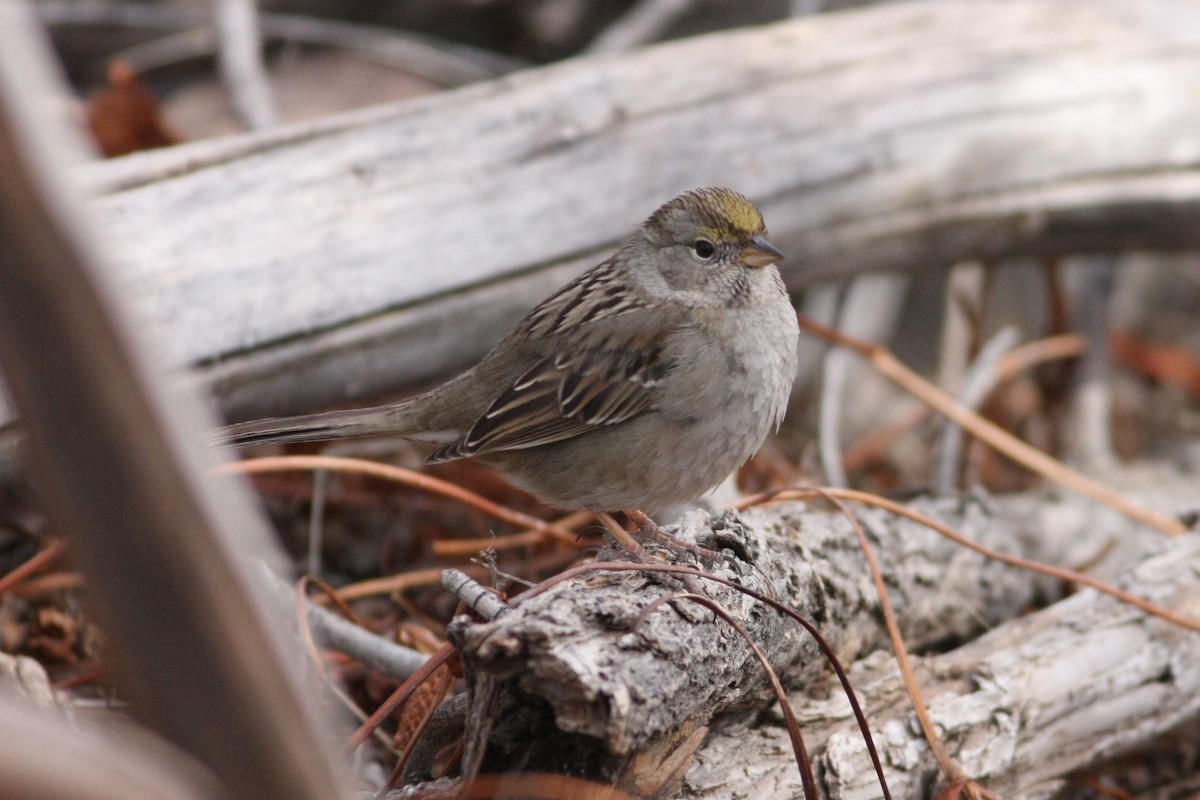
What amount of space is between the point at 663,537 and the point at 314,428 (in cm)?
98

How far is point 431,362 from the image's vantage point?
360 cm

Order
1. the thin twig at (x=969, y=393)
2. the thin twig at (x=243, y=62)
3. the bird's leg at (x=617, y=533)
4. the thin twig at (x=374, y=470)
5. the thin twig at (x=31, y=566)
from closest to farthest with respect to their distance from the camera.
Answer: the thin twig at (x=31, y=566), the bird's leg at (x=617, y=533), the thin twig at (x=374, y=470), the thin twig at (x=969, y=393), the thin twig at (x=243, y=62)

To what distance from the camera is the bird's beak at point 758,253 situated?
10.1 feet

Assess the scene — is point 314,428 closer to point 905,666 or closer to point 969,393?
point 905,666

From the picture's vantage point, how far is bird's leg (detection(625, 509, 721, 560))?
2.44 meters

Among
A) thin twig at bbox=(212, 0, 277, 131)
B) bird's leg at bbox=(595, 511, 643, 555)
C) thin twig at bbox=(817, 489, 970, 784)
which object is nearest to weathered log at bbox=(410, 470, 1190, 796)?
thin twig at bbox=(817, 489, 970, 784)

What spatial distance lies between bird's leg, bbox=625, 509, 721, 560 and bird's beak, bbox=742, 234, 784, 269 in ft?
2.48

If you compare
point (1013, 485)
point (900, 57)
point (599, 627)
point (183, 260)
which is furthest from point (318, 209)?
point (1013, 485)

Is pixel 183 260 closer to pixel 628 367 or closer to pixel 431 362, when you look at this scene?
pixel 431 362

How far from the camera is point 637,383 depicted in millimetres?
2986

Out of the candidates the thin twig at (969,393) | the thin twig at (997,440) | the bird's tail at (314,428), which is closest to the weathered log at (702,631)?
the thin twig at (997,440)

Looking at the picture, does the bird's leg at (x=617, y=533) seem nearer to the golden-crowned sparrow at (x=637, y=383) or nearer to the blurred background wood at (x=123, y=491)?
the golden-crowned sparrow at (x=637, y=383)

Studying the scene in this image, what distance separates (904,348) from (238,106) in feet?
10.6

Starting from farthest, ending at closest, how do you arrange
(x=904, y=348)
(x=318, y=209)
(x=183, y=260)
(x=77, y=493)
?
(x=904, y=348), (x=318, y=209), (x=183, y=260), (x=77, y=493)
